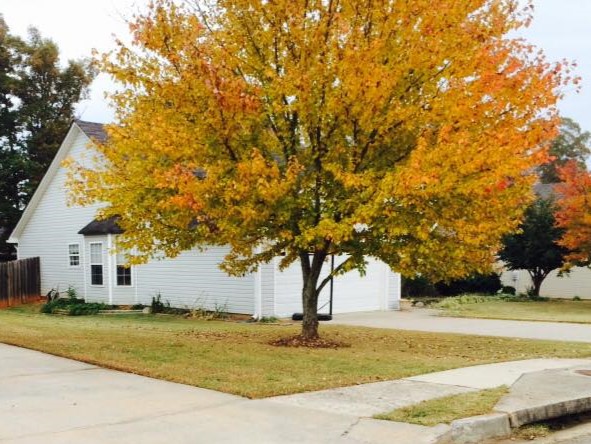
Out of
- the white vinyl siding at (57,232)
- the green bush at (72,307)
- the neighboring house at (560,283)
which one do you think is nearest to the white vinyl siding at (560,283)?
the neighboring house at (560,283)

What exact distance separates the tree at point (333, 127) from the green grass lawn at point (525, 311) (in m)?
9.23

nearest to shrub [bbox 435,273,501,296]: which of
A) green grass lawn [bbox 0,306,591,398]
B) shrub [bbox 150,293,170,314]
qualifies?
shrub [bbox 150,293,170,314]

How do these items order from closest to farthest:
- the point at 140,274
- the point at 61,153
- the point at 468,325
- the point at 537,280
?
the point at 468,325 < the point at 140,274 < the point at 61,153 < the point at 537,280

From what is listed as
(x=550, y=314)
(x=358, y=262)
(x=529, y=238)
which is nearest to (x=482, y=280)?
(x=529, y=238)

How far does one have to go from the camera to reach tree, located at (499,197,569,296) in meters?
28.6

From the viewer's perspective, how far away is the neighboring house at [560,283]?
109ft

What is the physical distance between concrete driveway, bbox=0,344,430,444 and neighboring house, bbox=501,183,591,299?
28158 millimetres

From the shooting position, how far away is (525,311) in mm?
23000

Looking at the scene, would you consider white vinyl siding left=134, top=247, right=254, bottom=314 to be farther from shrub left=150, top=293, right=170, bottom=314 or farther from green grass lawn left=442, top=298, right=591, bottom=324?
green grass lawn left=442, top=298, right=591, bottom=324

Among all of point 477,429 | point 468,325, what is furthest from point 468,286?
point 477,429

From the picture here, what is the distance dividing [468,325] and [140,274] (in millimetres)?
11900

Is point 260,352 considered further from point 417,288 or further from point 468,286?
point 468,286

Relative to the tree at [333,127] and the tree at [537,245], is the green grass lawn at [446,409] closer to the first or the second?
the tree at [333,127]

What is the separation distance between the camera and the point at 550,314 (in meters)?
22.0
